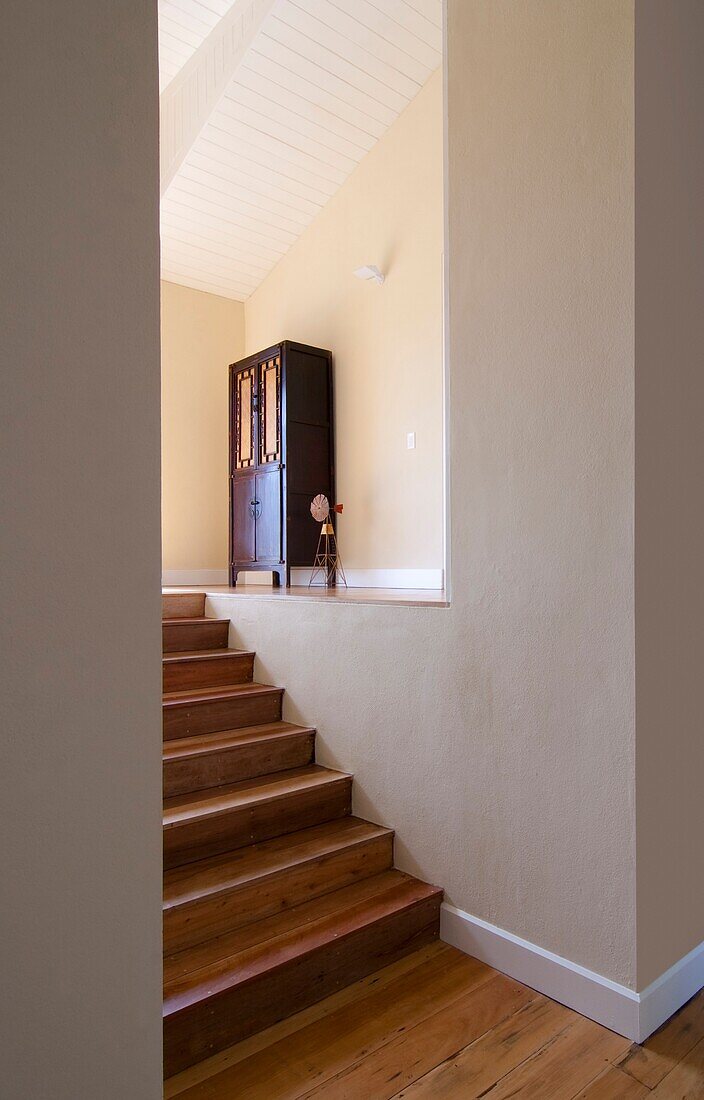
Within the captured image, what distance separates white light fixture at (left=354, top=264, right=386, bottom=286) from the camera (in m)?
5.05

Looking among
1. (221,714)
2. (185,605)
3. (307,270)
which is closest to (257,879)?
(221,714)

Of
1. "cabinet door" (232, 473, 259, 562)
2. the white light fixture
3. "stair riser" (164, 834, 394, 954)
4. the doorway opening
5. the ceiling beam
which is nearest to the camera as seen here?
"stair riser" (164, 834, 394, 954)

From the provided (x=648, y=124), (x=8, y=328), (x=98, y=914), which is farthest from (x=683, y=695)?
(x=8, y=328)

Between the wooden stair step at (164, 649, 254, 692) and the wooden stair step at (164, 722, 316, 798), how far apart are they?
318 mm

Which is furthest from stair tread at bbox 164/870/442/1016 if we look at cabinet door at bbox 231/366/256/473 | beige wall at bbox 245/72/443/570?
cabinet door at bbox 231/366/256/473

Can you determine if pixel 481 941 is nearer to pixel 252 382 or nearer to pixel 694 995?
pixel 694 995

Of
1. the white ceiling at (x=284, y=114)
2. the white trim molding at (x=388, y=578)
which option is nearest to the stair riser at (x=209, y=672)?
the white trim molding at (x=388, y=578)

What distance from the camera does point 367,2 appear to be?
13.7 ft

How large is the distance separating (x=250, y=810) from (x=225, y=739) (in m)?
0.43

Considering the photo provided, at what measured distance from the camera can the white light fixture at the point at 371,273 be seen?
505 cm

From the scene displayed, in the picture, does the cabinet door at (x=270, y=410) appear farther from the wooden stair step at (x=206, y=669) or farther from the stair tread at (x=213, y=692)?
the stair tread at (x=213, y=692)

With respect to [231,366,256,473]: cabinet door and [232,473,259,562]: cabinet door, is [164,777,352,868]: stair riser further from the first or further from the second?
[231,366,256,473]: cabinet door

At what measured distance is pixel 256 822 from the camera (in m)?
2.55

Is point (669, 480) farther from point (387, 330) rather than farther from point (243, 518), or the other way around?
point (243, 518)
